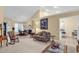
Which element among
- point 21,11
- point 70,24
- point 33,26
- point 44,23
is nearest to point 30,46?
point 33,26

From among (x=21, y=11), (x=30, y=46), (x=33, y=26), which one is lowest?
(x=30, y=46)

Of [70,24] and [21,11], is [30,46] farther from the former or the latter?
[70,24]

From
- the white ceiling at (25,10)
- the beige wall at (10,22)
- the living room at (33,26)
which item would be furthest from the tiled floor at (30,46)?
the white ceiling at (25,10)

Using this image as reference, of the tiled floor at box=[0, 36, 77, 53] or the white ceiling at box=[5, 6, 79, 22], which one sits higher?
the white ceiling at box=[5, 6, 79, 22]

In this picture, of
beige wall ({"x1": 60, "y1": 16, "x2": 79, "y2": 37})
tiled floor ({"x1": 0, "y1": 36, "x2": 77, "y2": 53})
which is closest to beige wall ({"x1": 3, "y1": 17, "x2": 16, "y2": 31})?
tiled floor ({"x1": 0, "y1": 36, "x2": 77, "y2": 53})

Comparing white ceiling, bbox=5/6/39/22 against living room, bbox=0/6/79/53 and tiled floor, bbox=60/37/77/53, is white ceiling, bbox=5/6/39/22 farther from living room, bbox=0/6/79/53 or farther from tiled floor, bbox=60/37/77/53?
tiled floor, bbox=60/37/77/53

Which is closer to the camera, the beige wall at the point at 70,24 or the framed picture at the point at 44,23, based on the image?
the beige wall at the point at 70,24

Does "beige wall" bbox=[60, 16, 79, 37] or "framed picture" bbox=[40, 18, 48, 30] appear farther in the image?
"framed picture" bbox=[40, 18, 48, 30]

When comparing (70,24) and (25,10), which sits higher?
(25,10)

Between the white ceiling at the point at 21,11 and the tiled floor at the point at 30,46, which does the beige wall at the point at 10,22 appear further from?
the tiled floor at the point at 30,46

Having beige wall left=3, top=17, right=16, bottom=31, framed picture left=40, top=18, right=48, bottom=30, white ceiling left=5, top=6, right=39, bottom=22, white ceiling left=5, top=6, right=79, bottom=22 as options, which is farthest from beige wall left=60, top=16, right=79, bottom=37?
beige wall left=3, top=17, right=16, bottom=31
